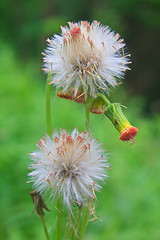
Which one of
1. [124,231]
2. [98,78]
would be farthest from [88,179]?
[124,231]

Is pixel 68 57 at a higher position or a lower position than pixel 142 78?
lower

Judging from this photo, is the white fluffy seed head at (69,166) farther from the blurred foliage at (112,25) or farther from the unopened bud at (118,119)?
the blurred foliage at (112,25)

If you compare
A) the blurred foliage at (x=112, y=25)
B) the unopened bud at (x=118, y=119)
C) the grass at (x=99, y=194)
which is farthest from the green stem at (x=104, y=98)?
the blurred foliage at (x=112, y=25)

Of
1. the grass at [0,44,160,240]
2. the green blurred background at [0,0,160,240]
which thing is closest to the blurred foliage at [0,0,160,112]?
the green blurred background at [0,0,160,240]

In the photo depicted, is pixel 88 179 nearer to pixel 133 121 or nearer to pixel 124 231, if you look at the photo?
pixel 124 231

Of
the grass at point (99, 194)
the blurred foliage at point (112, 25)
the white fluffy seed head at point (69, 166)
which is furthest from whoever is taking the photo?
the blurred foliage at point (112, 25)
